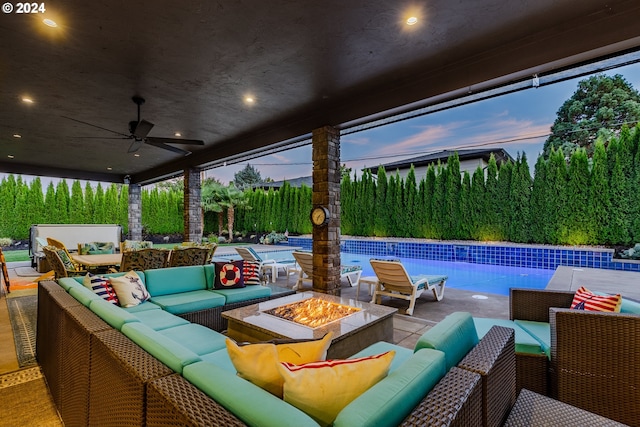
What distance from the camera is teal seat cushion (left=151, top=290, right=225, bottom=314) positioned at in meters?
3.31

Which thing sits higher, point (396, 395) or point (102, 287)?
point (396, 395)

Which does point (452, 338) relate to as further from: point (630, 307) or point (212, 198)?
point (212, 198)

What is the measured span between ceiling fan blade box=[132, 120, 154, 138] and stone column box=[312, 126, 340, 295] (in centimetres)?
241

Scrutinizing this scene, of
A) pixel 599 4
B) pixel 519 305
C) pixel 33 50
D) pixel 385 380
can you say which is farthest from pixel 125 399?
pixel 599 4

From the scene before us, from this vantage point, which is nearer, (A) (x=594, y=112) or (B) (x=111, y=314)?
(B) (x=111, y=314)

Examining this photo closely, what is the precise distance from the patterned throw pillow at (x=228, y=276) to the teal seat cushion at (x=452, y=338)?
2.97 m

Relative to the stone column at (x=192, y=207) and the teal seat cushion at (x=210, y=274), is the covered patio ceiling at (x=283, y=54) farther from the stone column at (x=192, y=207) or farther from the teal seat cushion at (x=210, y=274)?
the stone column at (x=192, y=207)

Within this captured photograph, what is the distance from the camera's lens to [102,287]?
3107 mm

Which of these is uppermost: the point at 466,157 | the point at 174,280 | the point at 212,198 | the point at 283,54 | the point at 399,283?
the point at 466,157

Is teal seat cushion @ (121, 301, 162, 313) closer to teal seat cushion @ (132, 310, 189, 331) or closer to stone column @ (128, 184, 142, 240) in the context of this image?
teal seat cushion @ (132, 310, 189, 331)

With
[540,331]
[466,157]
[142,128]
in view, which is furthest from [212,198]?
[540,331]

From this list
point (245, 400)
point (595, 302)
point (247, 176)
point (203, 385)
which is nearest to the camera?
point (245, 400)

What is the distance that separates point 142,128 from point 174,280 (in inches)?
86.7

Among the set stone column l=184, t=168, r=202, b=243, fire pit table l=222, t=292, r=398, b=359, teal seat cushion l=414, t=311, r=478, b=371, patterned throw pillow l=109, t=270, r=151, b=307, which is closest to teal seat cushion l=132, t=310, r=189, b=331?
patterned throw pillow l=109, t=270, r=151, b=307
